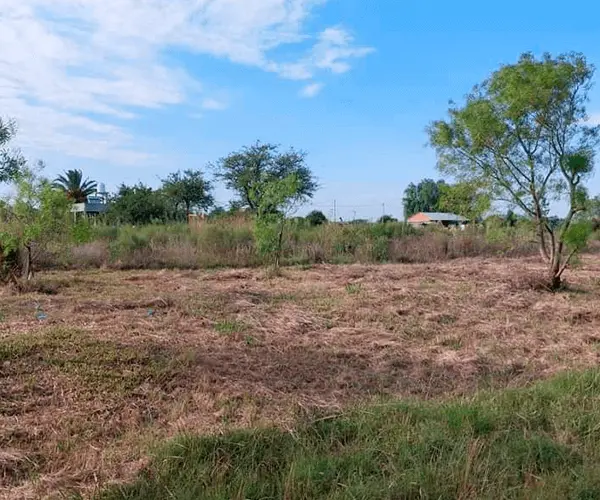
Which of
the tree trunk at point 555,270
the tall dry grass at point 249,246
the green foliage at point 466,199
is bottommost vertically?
the tree trunk at point 555,270

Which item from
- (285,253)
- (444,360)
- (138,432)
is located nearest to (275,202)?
(285,253)

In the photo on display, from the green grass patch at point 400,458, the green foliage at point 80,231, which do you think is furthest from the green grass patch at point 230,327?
the green foliage at point 80,231

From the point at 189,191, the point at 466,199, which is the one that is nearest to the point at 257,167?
the point at 189,191

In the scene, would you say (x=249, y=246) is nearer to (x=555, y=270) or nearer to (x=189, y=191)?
(x=555, y=270)

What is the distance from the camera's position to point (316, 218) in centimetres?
1856

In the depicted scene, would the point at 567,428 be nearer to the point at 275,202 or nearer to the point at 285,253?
the point at 275,202

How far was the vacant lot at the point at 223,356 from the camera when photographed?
2949mm

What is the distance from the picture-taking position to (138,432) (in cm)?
302

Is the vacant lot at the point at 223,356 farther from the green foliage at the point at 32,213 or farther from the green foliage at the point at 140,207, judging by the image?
the green foliage at the point at 140,207

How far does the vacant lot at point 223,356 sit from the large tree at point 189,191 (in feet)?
66.6

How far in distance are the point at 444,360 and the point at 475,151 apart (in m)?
5.18

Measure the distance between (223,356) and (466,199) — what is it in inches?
251

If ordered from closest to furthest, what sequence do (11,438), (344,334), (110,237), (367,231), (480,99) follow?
(11,438)
(344,334)
(480,99)
(110,237)
(367,231)

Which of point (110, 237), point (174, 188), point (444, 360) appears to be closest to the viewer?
point (444, 360)
